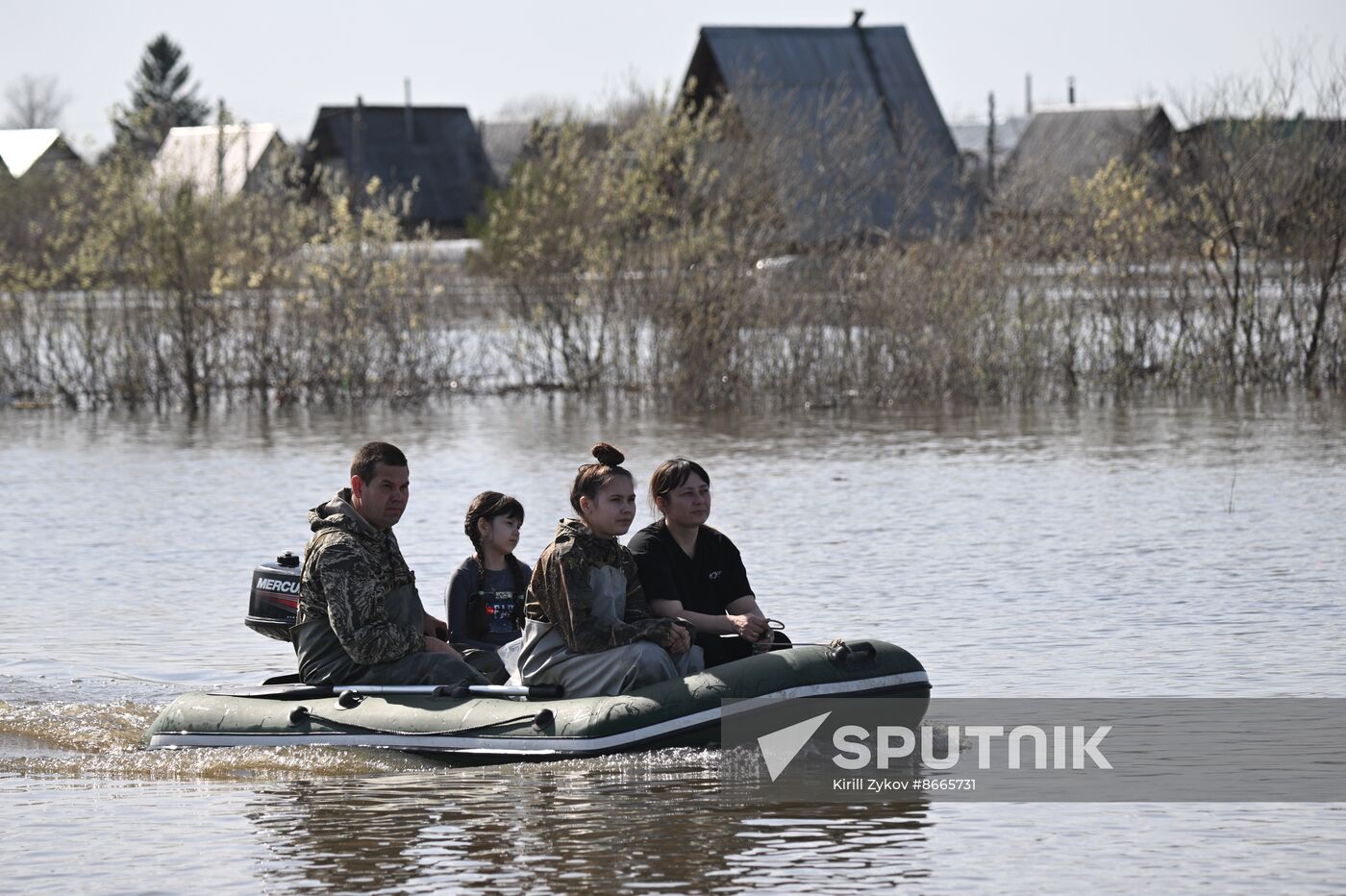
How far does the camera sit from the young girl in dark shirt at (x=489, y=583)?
9.36 metres

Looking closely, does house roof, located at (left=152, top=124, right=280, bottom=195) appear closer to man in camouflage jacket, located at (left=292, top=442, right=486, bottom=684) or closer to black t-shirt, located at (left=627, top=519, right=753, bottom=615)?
man in camouflage jacket, located at (left=292, top=442, right=486, bottom=684)

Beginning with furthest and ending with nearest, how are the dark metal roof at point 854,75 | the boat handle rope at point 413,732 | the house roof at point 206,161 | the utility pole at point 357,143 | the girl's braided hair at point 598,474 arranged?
the utility pole at point 357,143 < the dark metal roof at point 854,75 < the house roof at point 206,161 < the boat handle rope at point 413,732 < the girl's braided hair at point 598,474

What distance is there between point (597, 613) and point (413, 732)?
892 millimetres

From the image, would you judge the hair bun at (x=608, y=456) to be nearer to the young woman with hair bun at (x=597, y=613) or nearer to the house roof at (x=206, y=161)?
the young woman with hair bun at (x=597, y=613)

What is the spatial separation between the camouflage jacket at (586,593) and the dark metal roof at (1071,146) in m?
18.1

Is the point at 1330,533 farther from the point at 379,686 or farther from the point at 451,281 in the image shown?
the point at 451,281

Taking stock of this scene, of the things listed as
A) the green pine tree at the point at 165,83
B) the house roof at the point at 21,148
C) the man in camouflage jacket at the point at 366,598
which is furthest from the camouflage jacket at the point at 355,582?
the green pine tree at the point at 165,83

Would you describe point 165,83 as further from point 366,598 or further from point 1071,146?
point 366,598

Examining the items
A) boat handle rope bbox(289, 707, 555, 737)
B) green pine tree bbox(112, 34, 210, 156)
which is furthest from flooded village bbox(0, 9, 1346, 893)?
green pine tree bbox(112, 34, 210, 156)

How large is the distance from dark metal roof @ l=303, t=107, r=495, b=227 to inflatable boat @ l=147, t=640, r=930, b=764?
56.5 m

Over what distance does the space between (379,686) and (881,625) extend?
4.23 metres

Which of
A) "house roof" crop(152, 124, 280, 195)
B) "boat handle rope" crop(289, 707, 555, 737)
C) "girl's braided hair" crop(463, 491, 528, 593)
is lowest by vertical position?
"boat handle rope" crop(289, 707, 555, 737)

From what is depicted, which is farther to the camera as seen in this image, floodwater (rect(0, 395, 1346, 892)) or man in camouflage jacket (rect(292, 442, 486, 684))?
man in camouflage jacket (rect(292, 442, 486, 684))

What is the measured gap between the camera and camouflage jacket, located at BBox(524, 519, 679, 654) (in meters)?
8.39
